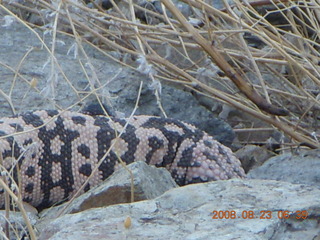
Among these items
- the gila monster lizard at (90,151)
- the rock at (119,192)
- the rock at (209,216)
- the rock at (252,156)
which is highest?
the rock at (209,216)

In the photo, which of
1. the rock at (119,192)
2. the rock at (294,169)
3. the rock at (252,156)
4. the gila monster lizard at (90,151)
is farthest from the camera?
the rock at (252,156)

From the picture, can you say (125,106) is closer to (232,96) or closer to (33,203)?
(232,96)

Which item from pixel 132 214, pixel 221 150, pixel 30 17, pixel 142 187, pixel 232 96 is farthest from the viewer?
pixel 30 17

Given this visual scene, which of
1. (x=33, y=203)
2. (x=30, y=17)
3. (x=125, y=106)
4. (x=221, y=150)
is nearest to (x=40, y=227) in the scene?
(x=33, y=203)

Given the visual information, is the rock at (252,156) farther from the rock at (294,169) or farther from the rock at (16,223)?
the rock at (16,223)

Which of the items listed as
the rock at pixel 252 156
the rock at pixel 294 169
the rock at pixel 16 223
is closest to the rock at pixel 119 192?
the rock at pixel 16 223
